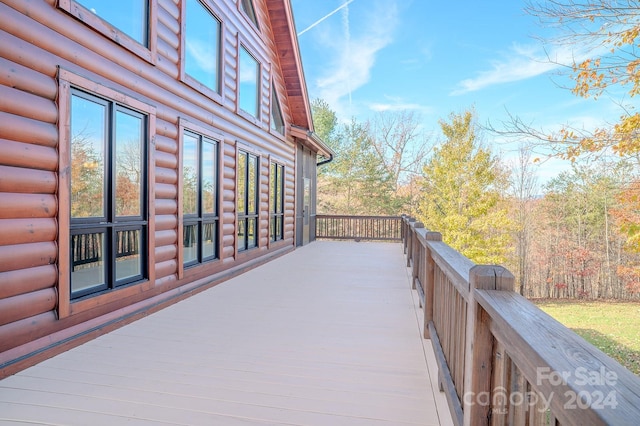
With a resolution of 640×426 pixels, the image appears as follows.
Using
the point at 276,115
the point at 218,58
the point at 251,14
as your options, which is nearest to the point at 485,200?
the point at 276,115

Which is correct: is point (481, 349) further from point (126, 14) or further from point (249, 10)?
point (249, 10)

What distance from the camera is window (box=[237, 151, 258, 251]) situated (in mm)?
6543

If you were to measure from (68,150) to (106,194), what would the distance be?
0.58 metres

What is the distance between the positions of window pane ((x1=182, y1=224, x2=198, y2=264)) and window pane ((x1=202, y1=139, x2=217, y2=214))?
339 mm

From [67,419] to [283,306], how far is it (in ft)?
8.03

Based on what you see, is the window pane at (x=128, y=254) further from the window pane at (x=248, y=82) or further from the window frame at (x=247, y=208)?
the window pane at (x=248, y=82)

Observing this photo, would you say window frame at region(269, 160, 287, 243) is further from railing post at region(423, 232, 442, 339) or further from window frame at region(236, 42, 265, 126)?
railing post at region(423, 232, 442, 339)

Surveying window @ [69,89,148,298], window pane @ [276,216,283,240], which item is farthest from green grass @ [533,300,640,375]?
window @ [69,89,148,298]

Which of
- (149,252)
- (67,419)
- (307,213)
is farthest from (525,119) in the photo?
(307,213)

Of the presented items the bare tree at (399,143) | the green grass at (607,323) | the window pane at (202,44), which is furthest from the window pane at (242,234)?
the bare tree at (399,143)

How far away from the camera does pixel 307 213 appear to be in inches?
455

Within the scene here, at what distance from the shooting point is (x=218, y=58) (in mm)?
5609

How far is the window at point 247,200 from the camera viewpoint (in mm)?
6543

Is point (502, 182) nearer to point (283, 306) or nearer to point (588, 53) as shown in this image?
point (588, 53)
